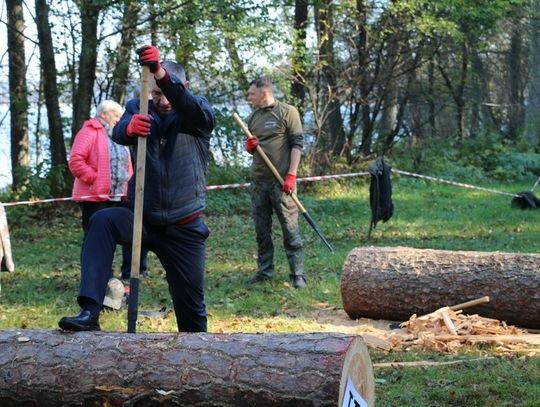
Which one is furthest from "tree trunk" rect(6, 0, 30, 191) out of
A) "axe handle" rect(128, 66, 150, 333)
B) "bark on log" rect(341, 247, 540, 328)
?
"axe handle" rect(128, 66, 150, 333)

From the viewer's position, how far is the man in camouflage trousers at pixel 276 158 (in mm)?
9766

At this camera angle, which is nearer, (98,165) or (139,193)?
(139,193)

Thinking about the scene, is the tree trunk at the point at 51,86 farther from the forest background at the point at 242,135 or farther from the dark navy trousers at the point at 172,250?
the dark navy trousers at the point at 172,250

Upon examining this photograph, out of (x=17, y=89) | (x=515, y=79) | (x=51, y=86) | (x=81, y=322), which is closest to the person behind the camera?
(x=81, y=322)

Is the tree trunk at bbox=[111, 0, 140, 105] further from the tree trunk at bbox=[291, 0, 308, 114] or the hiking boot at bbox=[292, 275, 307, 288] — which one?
the hiking boot at bbox=[292, 275, 307, 288]

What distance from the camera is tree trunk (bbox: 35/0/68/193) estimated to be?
1659 centimetres

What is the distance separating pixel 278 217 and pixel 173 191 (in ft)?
14.3

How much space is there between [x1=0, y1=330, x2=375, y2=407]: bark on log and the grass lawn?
4.01 feet

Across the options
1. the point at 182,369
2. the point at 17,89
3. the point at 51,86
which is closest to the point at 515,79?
the point at 17,89

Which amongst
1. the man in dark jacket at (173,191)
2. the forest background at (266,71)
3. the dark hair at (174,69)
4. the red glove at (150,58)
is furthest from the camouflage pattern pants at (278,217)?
the forest background at (266,71)

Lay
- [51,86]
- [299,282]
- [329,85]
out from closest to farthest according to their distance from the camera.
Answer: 1. [299,282]
2. [51,86]
3. [329,85]

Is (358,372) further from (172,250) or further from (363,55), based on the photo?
(363,55)

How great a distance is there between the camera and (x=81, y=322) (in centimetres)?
502

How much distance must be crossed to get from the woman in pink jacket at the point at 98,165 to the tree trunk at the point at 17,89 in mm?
7874
